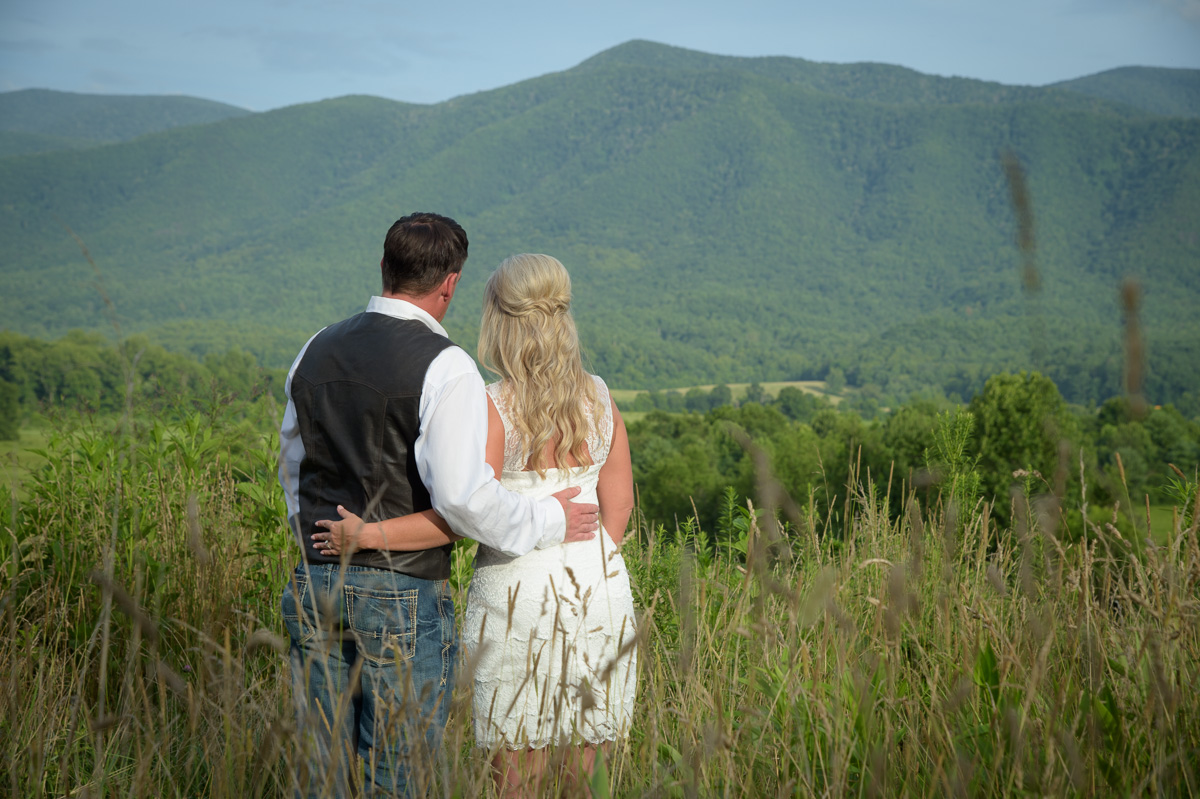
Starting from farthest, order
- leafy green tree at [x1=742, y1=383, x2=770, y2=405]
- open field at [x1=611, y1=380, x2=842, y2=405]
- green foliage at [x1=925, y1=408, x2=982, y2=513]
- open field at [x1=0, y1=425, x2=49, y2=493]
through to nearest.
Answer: open field at [x1=611, y1=380, x2=842, y2=405], leafy green tree at [x1=742, y1=383, x2=770, y2=405], open field at [x1=0, y1=425, x2=49, y2=493], green foliage at [x1=925, y1=408, x2=982, y2=513]

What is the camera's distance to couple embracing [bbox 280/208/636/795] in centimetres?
208

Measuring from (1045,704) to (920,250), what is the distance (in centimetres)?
19465

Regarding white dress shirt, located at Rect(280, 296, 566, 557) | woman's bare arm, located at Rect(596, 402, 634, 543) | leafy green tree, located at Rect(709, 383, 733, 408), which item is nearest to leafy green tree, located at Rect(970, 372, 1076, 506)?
woman's bare arm, located at Rect(596, 402, 634, 543)

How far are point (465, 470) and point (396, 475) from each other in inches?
9.2

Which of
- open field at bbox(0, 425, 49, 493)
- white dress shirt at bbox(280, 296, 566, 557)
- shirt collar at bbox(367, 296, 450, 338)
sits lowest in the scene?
open field at bbox(0, 425, 49, 493)

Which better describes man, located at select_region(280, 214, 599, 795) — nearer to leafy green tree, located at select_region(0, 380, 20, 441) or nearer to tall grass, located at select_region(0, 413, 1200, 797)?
tall grass, located at select_region(0, 413, 1200, 797)

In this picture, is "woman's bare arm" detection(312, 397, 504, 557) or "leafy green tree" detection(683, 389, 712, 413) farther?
"leafy green tree" detection(683, 389, 712, 413)

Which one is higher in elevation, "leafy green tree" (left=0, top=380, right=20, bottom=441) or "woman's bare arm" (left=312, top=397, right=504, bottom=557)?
"woman's bare arm" (left=312, top=397, right=504, bottom=557)

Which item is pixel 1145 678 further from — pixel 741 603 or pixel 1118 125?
pixel 1118 125

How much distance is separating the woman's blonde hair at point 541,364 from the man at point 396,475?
0.17 metres

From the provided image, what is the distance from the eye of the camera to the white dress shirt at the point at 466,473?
6.73 feet

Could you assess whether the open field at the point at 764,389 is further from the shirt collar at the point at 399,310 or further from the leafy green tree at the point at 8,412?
the shirt collar at the point at 399,310

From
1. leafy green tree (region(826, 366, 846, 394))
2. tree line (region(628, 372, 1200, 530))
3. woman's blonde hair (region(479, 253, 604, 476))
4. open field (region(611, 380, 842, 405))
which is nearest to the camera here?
woman's blonde hair (region(479, 253, 604, 476))

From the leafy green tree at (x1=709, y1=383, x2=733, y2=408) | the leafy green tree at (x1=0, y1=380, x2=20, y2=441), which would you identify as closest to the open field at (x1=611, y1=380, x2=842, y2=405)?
Answer: the leafy green tree at (x1=709, y1=383, x2=733, y2=408)
